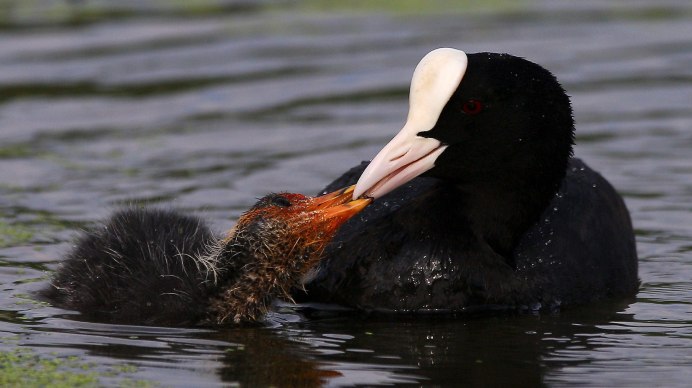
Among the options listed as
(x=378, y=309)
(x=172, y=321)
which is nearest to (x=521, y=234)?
(x=378, y=309)

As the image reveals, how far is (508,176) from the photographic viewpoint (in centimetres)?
625

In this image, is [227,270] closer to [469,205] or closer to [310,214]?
[310,214]

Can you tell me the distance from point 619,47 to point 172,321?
6685 mm

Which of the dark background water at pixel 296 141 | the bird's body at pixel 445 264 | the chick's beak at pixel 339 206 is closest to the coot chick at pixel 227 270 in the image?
the chick's beak at pixel 339 206

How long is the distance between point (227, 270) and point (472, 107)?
117 cm

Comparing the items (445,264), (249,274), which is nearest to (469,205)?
(445,264)

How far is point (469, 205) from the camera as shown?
630 cm

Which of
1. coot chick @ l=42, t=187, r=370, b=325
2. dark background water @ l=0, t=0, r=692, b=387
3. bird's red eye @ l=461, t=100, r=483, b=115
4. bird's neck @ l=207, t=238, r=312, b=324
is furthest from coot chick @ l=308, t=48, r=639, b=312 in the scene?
bird's neck @ l=207, t=238, r=312, b=324

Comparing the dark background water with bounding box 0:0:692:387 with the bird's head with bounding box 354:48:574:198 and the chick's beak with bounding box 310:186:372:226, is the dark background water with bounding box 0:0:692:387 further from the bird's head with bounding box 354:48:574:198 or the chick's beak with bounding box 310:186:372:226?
the bird's head with bounding box 354:48:574:198

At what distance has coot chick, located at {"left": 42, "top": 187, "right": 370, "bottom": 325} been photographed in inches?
231

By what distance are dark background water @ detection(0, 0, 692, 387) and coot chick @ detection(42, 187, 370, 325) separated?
0.36ft

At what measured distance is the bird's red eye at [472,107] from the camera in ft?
20.0

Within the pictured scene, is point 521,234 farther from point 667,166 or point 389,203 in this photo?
point 667,166

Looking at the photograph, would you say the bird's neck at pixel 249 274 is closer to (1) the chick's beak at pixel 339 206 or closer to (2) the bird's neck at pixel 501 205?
(1) the chick's beak at pixel 339 206
